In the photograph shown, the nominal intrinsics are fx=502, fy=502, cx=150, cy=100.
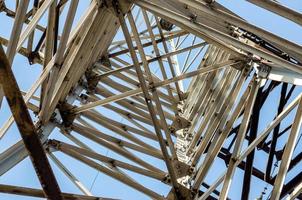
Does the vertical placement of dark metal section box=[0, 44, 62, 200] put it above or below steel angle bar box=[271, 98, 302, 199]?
below

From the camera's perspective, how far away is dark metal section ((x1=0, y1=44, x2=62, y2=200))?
169 inches

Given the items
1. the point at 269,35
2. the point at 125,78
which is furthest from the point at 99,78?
the point at 269,35

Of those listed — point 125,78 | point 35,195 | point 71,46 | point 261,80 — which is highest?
point 125,78

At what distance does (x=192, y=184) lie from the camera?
9.70 m


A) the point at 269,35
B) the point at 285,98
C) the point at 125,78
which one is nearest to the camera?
the point at 269,35

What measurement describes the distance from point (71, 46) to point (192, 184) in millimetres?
3562

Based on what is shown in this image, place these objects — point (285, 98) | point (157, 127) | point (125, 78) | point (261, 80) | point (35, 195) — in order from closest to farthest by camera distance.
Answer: point (35, 195), point (157, 127), point (261, 80), point (285, 98), point (125, 78)

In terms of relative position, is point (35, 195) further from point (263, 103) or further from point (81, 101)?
point (263, 103)

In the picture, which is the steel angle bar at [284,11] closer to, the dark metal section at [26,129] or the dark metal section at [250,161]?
the dark metal section at [26,129]

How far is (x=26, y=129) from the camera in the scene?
4.50 metres

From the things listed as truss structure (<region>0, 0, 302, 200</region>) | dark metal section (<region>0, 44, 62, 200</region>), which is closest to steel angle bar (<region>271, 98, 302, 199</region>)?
truss structure (<region>0, 0, 302, 200</region>)

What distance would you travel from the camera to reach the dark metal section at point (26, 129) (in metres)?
4.30

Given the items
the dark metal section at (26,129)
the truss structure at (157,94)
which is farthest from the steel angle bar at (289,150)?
the dark metal section at (26,129)

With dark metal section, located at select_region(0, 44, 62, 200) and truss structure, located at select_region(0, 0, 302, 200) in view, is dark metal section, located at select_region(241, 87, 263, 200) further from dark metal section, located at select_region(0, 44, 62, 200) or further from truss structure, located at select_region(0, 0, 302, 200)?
dark metal section, located at select_region(0, 44, 62, 200)
